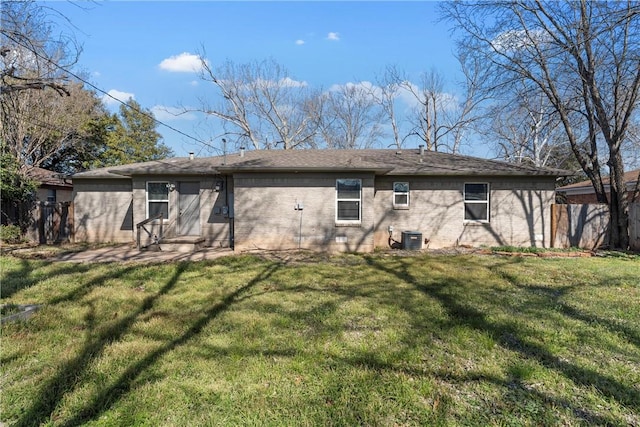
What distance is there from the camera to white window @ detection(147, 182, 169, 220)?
449 inches

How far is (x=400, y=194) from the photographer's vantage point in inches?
451

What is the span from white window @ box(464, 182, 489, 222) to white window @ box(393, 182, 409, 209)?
2038mm

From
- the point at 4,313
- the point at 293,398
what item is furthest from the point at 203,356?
the point at 4,313

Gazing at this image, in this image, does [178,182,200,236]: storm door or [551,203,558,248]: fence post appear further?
[178,182,200,236]: storm door

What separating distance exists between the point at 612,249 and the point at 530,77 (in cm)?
651

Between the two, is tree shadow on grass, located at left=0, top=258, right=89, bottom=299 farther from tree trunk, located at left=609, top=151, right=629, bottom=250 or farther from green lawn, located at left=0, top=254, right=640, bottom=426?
tree trunk, located at left=609, top=151, right=629, bottom=250

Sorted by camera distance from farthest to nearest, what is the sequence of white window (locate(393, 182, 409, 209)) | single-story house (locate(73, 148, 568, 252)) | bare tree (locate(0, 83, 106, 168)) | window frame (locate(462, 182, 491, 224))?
bare tree (locate(0, 83, 106, 168)), white window (locate(393, 182, 409, 209)), window frame (locate(462, 182, 491, 224)), single-story house (locate(73, 148, 568, 252))

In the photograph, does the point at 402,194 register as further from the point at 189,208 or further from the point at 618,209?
the point at 189,208

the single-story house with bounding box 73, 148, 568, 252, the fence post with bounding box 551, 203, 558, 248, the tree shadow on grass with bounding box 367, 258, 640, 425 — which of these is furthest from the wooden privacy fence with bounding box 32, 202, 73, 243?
the fence post with bounding box 551, 203, 558, 248

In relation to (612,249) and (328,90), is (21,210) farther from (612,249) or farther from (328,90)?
(328,90)

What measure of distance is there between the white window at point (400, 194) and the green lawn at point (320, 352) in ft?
17.0

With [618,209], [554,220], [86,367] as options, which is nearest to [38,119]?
[86,367]

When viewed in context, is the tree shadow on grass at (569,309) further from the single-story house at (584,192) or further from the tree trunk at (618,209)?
the single-story house at (584,192)

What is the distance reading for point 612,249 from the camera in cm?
1077
